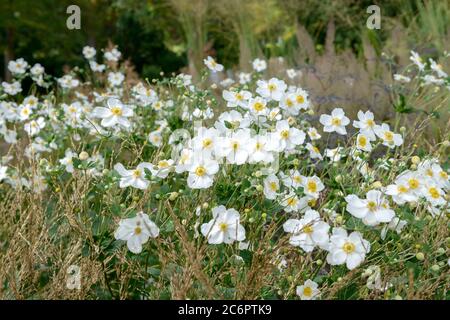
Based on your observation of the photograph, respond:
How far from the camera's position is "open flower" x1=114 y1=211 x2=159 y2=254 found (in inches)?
67.4

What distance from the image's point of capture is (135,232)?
5.66ft

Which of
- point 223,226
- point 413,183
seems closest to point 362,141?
point 413,183

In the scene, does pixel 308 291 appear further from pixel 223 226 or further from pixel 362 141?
pixel 362 141

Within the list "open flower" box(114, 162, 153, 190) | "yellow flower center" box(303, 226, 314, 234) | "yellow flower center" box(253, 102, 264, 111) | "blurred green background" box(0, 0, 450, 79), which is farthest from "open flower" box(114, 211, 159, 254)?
"blurred green background" box(0, 0, 450, 79)

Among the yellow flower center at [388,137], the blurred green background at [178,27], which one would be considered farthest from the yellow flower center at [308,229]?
the blurred green background at [178,27]

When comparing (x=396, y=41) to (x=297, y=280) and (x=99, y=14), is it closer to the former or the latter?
(x=297, y=280)

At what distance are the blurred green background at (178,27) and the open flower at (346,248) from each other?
489cm

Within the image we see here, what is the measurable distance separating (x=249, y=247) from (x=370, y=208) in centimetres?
39

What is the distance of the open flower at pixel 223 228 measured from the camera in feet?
5.56

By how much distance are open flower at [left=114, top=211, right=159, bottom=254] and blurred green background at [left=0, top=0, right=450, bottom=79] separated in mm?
4852

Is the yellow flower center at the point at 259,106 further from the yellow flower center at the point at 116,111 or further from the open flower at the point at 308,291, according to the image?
the open flower at the point at 308,291

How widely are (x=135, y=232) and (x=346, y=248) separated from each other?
561 millimetres

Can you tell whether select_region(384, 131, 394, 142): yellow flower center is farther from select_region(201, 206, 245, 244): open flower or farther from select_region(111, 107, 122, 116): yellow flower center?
select_region(111, 107, 122, 116): yellow flower center
